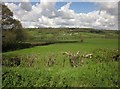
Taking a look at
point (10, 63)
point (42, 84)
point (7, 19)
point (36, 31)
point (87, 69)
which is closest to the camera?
point (42, 84)

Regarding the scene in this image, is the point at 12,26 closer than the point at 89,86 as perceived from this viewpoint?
No

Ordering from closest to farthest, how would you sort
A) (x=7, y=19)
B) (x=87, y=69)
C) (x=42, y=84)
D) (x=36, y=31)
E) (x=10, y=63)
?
(x=42, y=84), (x=87, y=69), (x=10, y=63), (x=7, y=19), (x=36, y=31)

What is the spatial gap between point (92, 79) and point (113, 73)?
3.38 ft

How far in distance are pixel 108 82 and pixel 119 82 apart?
18.3 inches

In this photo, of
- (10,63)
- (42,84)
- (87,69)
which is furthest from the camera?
(10,63)

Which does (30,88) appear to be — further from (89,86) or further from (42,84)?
(89,86)

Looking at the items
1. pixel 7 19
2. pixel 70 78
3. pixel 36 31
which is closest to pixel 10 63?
pixel 70 78

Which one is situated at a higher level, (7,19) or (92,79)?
(7,19)

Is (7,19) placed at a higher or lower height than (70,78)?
higher

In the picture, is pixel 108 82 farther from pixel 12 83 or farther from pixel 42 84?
pixel 12 83

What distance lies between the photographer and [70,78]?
10.2 m

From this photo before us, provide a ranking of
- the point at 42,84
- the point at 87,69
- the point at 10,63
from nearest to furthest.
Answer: the point at 42,84 → the point at 87,69 → the point at 10,63

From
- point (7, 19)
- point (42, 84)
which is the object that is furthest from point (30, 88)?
→ point (7, 19)

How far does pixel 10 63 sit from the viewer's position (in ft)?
43.4
